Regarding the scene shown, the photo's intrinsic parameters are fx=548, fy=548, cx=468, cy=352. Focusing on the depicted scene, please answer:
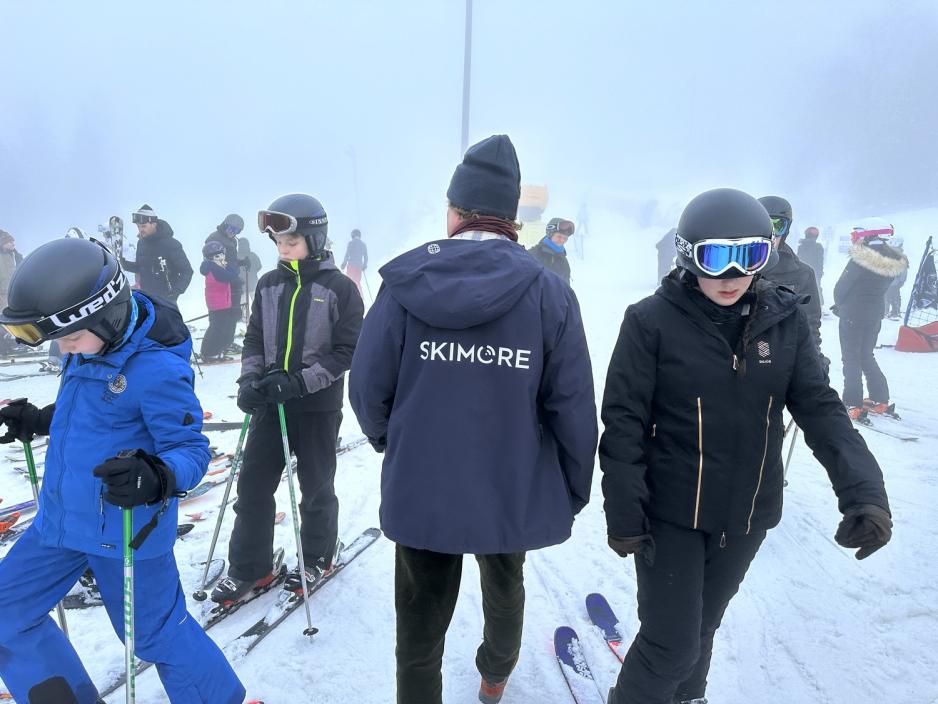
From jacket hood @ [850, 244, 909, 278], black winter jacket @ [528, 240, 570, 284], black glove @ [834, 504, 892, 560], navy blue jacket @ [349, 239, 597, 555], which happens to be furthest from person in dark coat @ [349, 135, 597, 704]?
jacket hood @ [850, 244, 909, 278]

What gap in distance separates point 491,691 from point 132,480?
1898 millimetres

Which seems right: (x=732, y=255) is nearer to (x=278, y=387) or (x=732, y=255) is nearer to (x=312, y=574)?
(x=278, y=387)

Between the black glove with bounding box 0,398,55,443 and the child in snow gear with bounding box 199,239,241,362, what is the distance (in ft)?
23.7

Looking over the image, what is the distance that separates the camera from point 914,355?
1136 cm

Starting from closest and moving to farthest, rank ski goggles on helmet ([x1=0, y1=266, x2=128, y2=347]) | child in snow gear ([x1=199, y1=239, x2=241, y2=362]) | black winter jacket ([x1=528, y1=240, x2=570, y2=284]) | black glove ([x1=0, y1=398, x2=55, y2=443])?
1. ski goggles on helmet ([x1=0, y1=266, x2=128, y2=347])
2. black glove ([x1=0, y1=398, x2=55, y2=443])
3. black winter jacket ([x1=528, y1=240, x2=570, y2=284])
4. child in snow gear ([x1=199, y1=239, x2=241, y2=362])

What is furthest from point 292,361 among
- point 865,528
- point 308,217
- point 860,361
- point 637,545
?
point 860,361

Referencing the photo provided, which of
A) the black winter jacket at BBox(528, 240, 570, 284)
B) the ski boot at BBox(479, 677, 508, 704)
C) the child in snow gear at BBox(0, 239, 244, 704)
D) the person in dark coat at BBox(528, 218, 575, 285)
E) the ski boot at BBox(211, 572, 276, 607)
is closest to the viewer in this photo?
the child in snow gear at BBox(0, 239, 244, 704)

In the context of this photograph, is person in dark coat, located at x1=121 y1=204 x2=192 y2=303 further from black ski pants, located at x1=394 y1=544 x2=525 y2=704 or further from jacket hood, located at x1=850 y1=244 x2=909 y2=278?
jacket hood, located at x1=850 y1=244 x2=909 y2=278

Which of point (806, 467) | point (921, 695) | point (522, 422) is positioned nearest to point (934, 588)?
point (921, 695)

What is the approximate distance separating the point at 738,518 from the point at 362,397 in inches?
60.8

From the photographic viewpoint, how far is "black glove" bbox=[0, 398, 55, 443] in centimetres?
238

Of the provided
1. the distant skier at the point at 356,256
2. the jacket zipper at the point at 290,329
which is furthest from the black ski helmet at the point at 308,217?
the distant skier at the point at 356,256

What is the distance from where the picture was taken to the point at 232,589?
10.8ft

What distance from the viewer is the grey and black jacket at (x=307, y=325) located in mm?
3307
